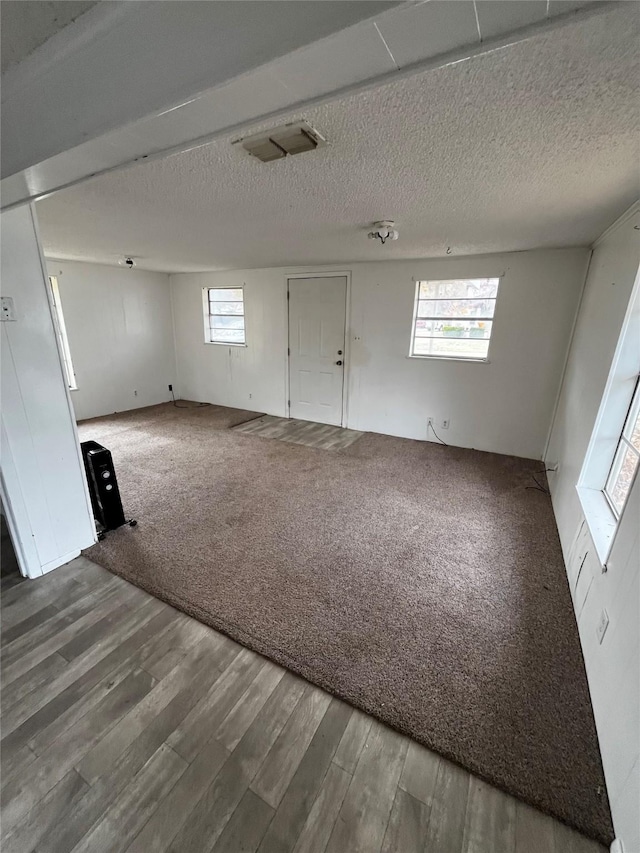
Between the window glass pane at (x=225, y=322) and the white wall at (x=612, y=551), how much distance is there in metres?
4.48

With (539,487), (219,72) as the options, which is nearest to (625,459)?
(539,487)

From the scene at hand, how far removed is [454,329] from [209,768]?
4160mm

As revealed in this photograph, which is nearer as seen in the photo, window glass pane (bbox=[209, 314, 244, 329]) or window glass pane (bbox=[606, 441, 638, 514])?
window glass pane (bbox=[606, 441, 638, 514])

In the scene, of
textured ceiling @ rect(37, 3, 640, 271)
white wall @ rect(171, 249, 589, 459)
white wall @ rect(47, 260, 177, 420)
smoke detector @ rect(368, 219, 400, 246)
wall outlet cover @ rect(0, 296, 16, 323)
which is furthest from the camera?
white wall @ rect(47, 260, 177, 420)

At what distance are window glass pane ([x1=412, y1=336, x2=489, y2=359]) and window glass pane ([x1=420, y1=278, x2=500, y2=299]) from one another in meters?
0.49

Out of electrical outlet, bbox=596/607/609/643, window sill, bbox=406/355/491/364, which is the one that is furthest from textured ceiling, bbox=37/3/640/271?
electrical outlet, bbox=596/607/609/643

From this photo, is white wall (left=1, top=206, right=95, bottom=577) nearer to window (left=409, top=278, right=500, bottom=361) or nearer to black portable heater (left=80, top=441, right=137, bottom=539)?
black portable heater (left=80, top=441, right=137, bottom=539)

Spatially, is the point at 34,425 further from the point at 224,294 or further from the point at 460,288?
the point at 224,294

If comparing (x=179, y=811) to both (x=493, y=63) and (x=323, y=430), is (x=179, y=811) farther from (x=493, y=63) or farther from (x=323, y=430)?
(x=323, y=430)

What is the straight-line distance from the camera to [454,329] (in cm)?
399

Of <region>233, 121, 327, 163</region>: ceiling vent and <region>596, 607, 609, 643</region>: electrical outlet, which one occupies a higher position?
<region>233, 121, 327, 163</region>: ceiling vent

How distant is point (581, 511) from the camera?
1979mm

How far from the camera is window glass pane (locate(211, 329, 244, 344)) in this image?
18.2 feet

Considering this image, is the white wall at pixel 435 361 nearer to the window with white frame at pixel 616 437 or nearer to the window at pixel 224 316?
the window at pixel 224 316
